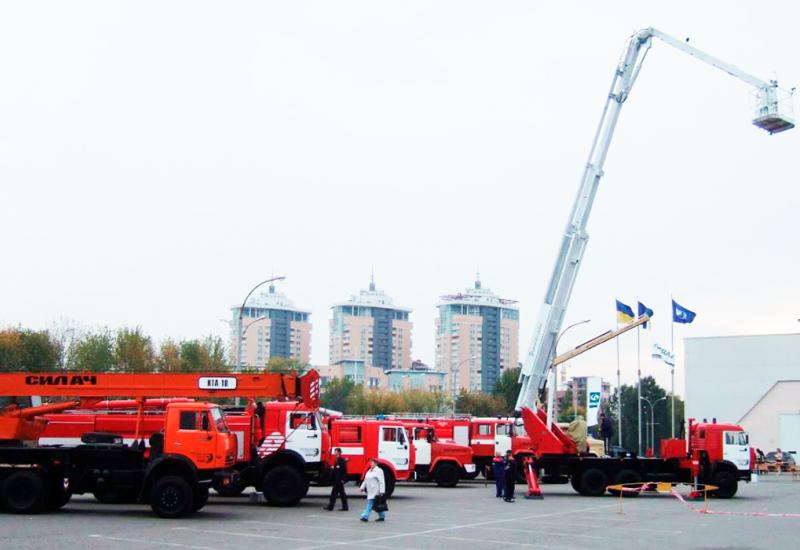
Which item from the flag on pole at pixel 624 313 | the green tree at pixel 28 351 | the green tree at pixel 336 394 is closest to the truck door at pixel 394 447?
the flag on pole at pixel 624 313

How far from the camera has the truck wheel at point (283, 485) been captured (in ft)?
72.4

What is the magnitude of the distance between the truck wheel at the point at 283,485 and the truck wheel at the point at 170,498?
10.8 feet

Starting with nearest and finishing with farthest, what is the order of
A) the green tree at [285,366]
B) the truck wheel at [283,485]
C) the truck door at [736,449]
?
the truck wheel at [283,485] < the truck door at [736,449] < the green tree at [285,366]

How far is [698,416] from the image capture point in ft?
213

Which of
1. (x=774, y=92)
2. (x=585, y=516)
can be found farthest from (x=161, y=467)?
(x=774, y=92)

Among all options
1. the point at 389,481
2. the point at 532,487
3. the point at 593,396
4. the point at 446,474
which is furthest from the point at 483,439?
the point at 593,396

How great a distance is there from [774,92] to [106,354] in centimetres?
4077

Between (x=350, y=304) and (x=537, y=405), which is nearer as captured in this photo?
(x=537, y=405)

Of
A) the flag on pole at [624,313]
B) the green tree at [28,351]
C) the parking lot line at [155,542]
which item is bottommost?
the parking lot line at [155,542]

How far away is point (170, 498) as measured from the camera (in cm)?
1903

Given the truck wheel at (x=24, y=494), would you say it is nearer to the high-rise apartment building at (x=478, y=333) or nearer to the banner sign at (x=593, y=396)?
the banner sign at (x=593, y=396)

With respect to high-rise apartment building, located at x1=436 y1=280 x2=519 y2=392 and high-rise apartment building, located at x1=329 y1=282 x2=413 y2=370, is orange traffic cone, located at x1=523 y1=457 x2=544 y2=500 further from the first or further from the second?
high-rise apartment building, located at x1=329 y1=282 x2=413 y2=370

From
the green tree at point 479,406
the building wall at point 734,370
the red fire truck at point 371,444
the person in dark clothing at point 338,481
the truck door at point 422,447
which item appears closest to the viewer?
the person in dark clothing at point 338,481

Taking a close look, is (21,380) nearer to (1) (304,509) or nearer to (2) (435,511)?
(1) (304,509)
